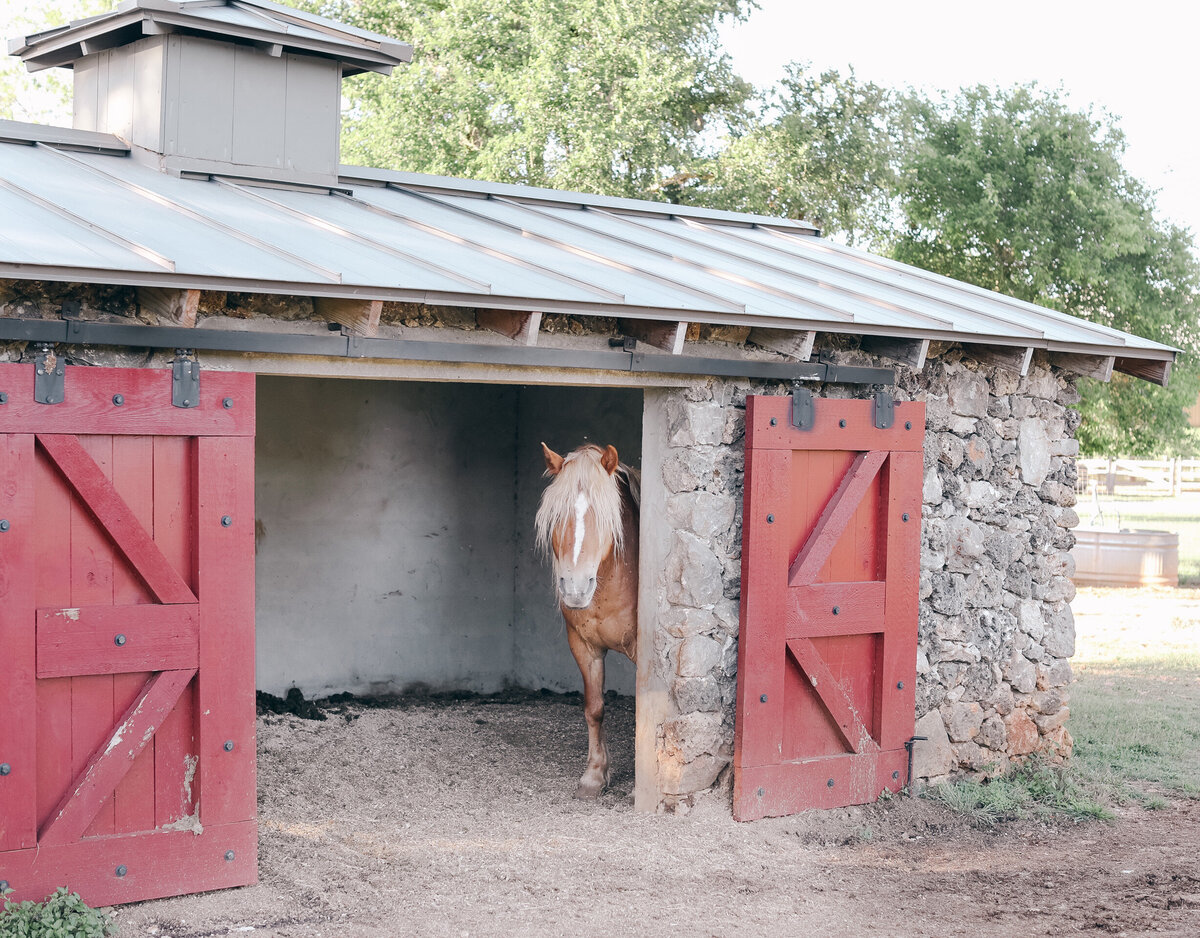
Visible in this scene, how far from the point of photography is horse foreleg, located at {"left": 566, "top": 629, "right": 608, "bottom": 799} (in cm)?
614

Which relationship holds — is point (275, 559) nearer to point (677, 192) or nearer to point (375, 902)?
point (375, 902)

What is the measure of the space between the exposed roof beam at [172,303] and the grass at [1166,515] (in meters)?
14.6

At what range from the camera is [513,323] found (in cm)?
481

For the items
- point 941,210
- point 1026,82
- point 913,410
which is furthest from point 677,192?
point 913,410

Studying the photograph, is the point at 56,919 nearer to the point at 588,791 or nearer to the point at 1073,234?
the point at 588,791

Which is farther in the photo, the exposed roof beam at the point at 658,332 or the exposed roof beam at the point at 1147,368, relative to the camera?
the exposed roof beam at the point at 1147,368

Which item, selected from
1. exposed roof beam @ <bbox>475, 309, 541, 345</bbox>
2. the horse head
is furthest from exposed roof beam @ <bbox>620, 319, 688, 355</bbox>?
the horse head

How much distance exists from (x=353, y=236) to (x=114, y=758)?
228 centimetres

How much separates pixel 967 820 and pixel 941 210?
11.1m

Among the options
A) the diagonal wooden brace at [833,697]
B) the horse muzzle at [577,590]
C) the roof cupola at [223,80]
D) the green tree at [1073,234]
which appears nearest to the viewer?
the horse muzzle at [577,590]

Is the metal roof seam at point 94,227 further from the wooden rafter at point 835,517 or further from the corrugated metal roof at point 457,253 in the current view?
the wooden rafter at point 835,517

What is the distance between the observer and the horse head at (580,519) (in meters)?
5.27

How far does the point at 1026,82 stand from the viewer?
15.5 meters

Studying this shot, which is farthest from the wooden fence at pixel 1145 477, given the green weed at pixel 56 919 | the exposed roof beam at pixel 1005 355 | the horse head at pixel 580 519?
the green weed at pixel 56 919
